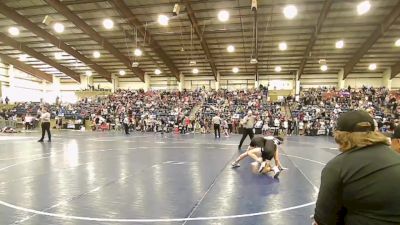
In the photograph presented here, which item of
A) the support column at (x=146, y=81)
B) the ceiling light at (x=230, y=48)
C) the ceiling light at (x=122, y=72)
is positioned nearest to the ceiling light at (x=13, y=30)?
the ceiling light at (x=122, y=72)

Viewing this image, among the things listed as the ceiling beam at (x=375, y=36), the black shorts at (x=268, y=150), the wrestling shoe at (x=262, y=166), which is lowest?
the wrestling shoe at (x=262, y=166)

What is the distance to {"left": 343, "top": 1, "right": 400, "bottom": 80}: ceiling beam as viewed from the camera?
22.1 meters

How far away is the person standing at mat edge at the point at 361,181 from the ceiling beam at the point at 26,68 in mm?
41340

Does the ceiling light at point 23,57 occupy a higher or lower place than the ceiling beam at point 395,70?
higher

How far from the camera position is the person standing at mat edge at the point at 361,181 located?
5.41 feet

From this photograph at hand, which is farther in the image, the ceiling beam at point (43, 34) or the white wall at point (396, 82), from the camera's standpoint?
the white wall at point (396, 82)

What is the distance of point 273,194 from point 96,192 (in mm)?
3129

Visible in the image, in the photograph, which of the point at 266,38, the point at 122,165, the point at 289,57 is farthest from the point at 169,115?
the point at 122,165

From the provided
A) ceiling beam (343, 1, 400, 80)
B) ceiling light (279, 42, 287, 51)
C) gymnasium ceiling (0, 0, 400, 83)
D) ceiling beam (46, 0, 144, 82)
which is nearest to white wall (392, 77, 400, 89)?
gymnasium ceiling (0, 0, 400, 83)

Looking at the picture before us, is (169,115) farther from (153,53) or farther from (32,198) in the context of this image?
(32,198)

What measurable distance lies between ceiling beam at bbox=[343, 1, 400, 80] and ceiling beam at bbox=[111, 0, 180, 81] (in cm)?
1745

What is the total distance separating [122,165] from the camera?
30.0 ft

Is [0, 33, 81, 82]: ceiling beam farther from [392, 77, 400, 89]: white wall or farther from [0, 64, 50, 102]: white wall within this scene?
[392, 77, 400, 89]: white wall

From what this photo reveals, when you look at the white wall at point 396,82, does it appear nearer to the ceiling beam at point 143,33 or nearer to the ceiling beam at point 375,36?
the ceiling beam at point 375,36
